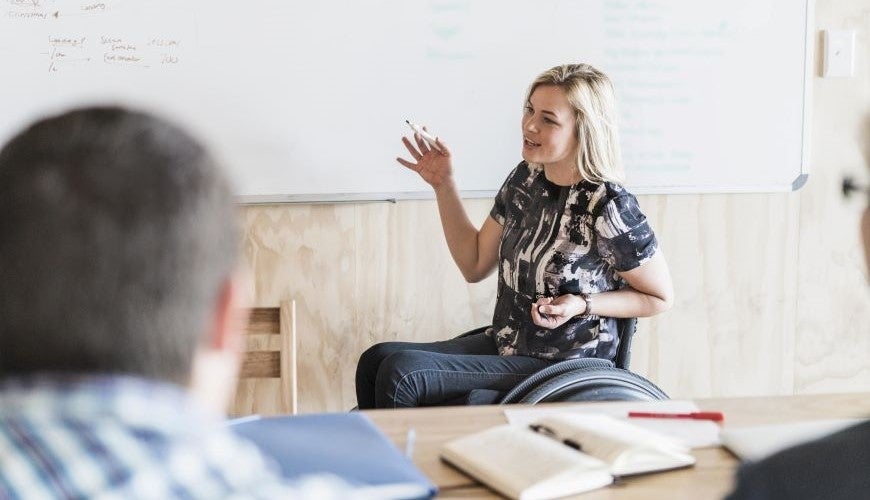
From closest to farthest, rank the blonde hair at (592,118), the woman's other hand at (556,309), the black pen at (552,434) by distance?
the black pen at (552,434) → the woman's other hand at (556,309) → the blonde hair at (592,118)

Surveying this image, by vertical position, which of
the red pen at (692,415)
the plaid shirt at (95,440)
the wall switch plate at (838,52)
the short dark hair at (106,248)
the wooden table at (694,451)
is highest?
the wall switch plate at (838,52)

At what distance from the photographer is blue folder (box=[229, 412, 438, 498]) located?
1135 millimetres

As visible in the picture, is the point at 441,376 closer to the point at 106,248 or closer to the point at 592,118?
the point at 592,118

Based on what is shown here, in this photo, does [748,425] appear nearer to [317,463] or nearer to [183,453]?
[317,463]

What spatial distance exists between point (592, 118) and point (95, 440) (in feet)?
5.74

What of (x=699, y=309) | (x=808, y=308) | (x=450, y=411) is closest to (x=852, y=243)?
(x=808, y=308)

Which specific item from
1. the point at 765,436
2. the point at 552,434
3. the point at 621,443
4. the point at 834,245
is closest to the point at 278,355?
the point at 552,434

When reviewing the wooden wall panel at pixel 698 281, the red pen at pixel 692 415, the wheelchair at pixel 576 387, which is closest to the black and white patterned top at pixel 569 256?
the wheelchair at pixel 576 387

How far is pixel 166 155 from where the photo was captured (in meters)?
0.61

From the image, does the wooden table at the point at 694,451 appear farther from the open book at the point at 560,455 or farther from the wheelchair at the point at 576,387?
the wheelchair at the point at 576,387

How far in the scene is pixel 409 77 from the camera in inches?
97.3

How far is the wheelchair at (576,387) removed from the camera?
1.82m

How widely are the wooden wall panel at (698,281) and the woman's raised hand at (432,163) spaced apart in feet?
0.53

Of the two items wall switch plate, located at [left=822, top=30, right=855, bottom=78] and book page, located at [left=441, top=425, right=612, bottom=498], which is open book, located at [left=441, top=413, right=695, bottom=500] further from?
wall switch plate, located at [left=822, top=30, right=855, bottom=78]
